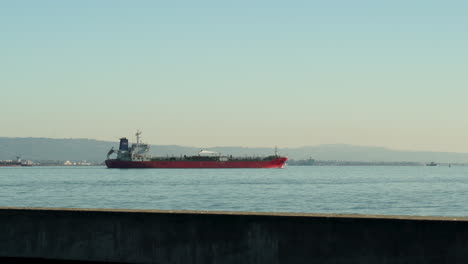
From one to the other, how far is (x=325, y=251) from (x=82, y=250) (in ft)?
11.1

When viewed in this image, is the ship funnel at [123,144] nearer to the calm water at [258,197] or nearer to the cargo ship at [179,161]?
the cargo ship at [179,161]

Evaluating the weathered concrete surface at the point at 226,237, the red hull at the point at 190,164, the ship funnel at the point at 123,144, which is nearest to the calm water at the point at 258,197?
the weathered concrete surface at the point at 226,237

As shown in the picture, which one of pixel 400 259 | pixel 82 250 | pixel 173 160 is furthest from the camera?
pixel 173 160

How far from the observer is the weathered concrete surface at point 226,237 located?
8.05m

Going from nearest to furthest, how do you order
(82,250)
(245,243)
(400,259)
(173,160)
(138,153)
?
1. (400,259)
2. (245,243)
3. (82,250)
4. (173,160)
5. (138,153)

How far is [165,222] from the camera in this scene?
8984 millimetres

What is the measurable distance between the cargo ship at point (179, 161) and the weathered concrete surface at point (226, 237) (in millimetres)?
164076

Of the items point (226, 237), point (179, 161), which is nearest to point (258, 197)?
point (226, 237)

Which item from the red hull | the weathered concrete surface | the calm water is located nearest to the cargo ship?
the red hull

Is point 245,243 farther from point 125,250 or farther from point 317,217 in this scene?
point 125,250

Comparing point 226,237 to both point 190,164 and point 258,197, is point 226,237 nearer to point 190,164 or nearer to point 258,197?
point 258,197

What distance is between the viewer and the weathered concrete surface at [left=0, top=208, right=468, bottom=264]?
805 centimetres

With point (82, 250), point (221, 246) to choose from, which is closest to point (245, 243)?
point (221, 246)

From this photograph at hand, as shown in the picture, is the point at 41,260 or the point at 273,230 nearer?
the point at 273,230
